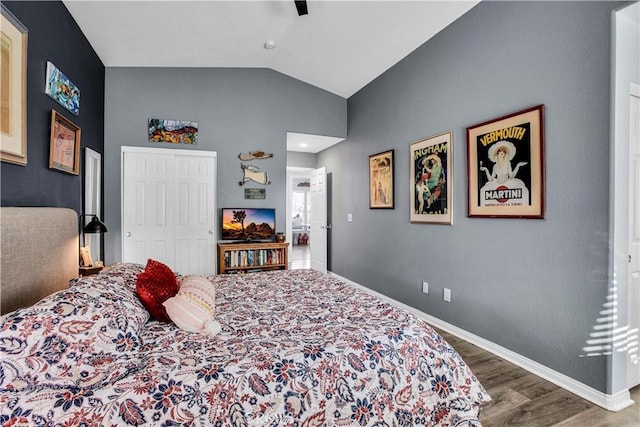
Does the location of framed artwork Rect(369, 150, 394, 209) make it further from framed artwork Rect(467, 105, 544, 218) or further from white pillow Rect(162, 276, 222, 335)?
white pillow Rect(162, 276, 222, 335)

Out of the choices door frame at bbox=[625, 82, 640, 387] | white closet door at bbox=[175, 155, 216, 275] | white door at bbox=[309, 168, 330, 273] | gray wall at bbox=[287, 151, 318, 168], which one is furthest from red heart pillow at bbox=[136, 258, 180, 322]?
gray wall at bbox=[287, 151, 318, 168]

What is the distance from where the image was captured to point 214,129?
453cm

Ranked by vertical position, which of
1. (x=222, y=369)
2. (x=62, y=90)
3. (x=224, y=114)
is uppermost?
(x=224, y=114)

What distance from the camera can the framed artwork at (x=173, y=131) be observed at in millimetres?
4262

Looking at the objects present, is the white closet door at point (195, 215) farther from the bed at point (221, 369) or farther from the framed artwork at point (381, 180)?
the bed at point (221, 369)

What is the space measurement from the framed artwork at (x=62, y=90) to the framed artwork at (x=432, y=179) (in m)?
3.30

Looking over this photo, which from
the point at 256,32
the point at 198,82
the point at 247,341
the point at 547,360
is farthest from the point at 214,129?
the point at 547,360

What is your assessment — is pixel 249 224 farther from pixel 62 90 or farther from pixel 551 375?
pixel 551 375

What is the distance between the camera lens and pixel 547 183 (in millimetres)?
2367

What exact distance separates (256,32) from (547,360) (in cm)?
407

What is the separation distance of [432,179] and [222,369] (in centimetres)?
284

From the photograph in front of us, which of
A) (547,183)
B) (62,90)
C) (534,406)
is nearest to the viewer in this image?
(534,406)

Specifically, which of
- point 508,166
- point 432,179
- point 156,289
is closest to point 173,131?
point 156,289

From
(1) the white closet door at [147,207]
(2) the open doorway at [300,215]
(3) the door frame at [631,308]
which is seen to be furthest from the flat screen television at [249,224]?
(2) the open doorway at [300,215]
